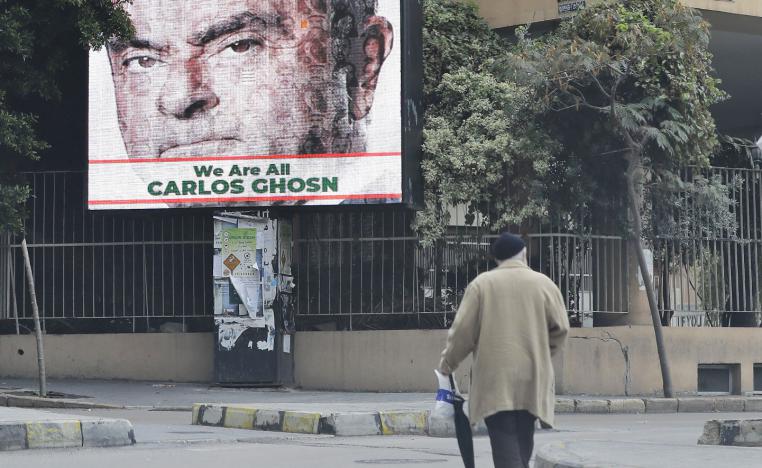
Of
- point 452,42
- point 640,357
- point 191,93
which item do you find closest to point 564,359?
point 640,357

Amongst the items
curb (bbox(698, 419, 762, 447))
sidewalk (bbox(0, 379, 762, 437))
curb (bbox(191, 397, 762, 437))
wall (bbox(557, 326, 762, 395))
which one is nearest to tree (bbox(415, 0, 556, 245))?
wall (bbox(557, 326, 762, 395))

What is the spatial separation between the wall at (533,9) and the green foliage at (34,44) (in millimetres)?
6480

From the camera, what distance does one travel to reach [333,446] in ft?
35.3

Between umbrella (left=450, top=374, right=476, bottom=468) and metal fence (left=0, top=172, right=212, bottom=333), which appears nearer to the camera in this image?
umbrella (left=450, top=374, right=476, bottom=468)

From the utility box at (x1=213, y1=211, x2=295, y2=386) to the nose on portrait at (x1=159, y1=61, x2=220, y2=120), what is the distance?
153 centimetres

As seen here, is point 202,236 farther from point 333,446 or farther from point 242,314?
point 333,446

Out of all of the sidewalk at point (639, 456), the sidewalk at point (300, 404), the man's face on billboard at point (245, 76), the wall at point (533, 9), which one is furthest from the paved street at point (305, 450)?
the wall at point (533, 9)

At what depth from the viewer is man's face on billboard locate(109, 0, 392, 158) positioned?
18.1 meters

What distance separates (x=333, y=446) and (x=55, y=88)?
8.10 meters

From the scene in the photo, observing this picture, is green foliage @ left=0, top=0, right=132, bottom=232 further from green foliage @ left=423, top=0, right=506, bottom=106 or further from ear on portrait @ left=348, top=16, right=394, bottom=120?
green foliage @ left=423, top=0, right=506, bottom=106

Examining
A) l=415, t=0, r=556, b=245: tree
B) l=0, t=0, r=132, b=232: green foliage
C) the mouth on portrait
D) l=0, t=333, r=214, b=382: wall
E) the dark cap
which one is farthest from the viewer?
l=0, t=333, r=214, b=382: wall

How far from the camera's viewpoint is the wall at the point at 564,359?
1855 centimetres

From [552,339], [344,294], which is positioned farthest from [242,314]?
[552,339]

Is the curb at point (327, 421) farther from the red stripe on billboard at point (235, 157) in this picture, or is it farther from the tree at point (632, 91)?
the tree at point (632, 91)
